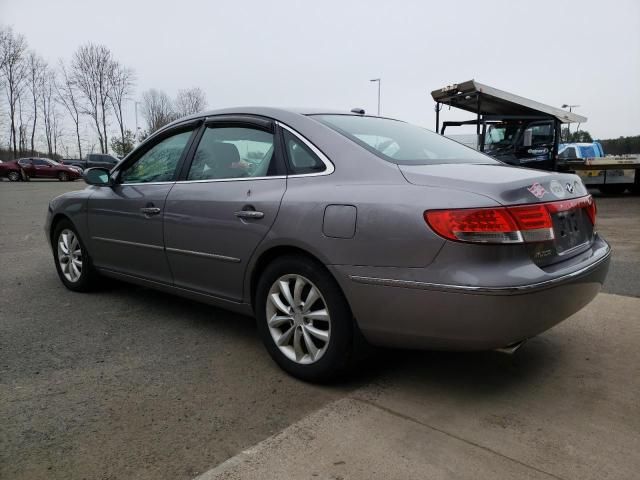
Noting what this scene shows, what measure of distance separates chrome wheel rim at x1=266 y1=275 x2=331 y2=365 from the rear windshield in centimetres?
85

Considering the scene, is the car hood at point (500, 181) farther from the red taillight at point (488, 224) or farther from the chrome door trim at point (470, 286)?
the chrome door trim at point (470, 286)

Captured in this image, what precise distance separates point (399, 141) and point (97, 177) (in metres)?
2.64

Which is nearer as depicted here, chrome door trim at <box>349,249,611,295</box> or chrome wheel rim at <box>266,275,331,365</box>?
chrome door trim at <box>349,249,611,295</box>

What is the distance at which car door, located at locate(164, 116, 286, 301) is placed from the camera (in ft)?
10.4

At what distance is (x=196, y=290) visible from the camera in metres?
3.63

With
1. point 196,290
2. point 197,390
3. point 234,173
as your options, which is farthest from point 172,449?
point 234,173

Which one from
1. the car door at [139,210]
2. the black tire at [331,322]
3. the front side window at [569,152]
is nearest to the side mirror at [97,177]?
the car door at [139,210]

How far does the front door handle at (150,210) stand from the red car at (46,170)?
33218mm

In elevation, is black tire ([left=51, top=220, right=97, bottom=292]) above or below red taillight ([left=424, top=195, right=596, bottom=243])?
below

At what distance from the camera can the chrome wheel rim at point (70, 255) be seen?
191 inches

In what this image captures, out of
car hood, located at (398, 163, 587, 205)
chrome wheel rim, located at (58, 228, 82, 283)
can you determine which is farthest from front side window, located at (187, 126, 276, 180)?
chrome wheel rim, located at (58, 228, 82, 283)

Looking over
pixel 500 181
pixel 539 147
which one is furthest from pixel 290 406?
pixel 539 147

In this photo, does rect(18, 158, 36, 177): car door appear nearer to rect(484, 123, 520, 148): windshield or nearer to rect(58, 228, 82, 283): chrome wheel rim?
rect(484, 123, 520, 148): windshield

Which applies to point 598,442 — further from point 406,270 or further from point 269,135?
point 269,135
